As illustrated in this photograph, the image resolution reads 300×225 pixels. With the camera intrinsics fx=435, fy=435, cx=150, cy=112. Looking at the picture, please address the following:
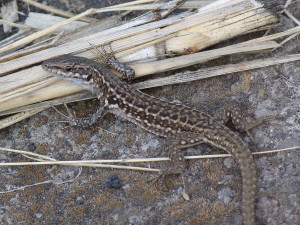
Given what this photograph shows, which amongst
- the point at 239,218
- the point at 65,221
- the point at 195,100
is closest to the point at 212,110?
the point at 195,100

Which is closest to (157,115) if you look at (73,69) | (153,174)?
(153,174)

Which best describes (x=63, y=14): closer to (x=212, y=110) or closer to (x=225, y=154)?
(x=212, y=110)

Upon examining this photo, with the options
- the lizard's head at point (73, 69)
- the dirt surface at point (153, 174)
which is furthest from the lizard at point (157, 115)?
the dirt surface at point (153, 174)

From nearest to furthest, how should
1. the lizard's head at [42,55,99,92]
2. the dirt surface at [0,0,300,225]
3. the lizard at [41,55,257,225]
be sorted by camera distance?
the dirt surface at [0,0,300,225] < the lizard at [41,55,257,225] < the lizard's head at [42,55,99,92]

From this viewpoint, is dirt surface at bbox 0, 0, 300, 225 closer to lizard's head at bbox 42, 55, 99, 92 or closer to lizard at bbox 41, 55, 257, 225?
lizard at bbox 41, 55, 257, 225

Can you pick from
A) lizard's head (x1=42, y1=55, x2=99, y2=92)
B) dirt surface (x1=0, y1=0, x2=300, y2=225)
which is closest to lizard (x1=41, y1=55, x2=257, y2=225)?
lizard's head (x1=42, y1=55, x2=99, y2=92)

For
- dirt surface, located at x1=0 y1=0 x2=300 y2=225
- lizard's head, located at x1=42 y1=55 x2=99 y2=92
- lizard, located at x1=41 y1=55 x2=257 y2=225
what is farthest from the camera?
lizard's head, located at x1=42 y1=55 x2=99 y2=92
